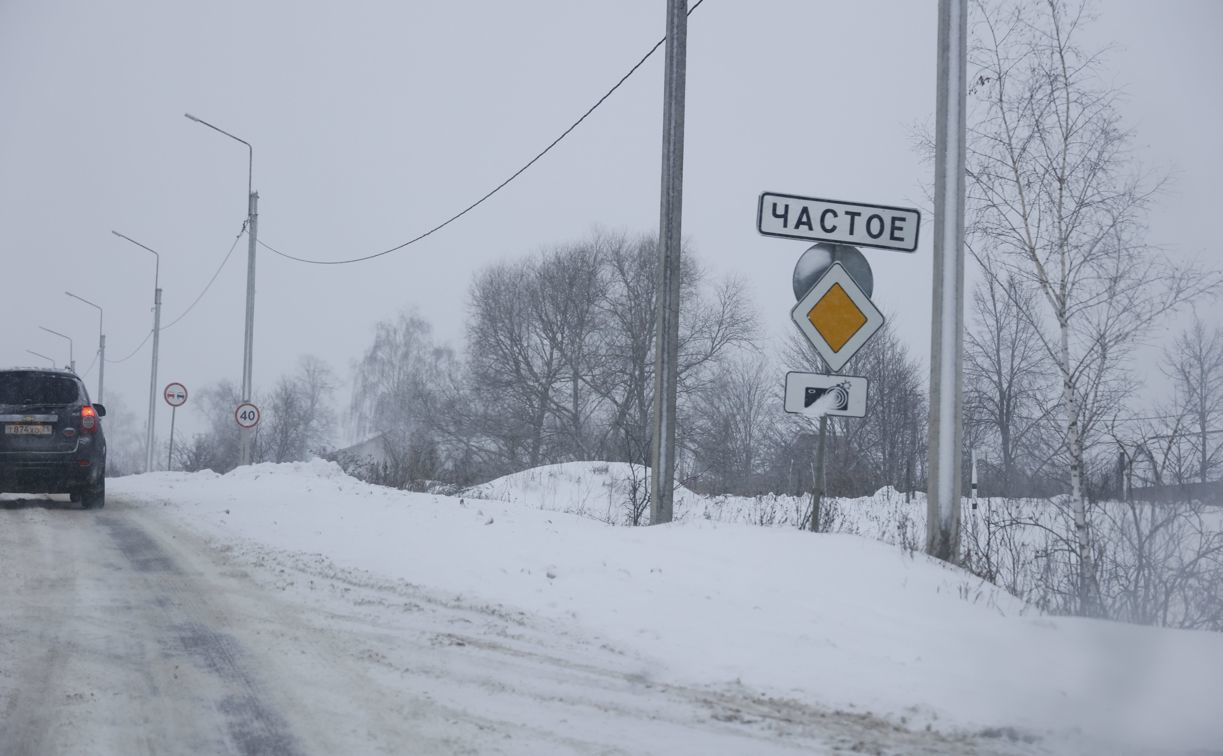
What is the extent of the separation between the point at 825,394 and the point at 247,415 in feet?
63.6

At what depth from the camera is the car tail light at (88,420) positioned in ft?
44.7

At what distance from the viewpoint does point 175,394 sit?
1155 inches

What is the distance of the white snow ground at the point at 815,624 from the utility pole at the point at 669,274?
1090 millimetres

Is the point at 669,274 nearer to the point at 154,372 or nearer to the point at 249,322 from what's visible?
the point at 249,322

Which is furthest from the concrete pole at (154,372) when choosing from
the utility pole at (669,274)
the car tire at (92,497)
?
the utility pole at (669,274)

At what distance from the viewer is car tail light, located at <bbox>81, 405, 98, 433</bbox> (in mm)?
13617

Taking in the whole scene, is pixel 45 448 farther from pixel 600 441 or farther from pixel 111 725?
pixel 600 441

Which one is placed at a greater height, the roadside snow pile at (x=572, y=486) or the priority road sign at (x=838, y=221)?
the priority road sign at (x=838, y=221)

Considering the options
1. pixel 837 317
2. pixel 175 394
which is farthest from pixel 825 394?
pixel 175 394

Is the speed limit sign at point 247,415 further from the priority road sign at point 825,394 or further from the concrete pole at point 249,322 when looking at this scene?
the priority road sign at point 825,394

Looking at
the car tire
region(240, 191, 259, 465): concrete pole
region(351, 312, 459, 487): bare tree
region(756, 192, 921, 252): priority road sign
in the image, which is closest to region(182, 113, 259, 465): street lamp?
region(240, 191, 259, 465): concrete pole

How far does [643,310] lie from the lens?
43.6m

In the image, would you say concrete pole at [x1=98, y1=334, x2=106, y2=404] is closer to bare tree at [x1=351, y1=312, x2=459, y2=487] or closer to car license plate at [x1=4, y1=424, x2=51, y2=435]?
bare tree at [x1=351, y1=312, x2=459, y2=487]

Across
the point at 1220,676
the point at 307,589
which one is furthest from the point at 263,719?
the point at 1220,676
